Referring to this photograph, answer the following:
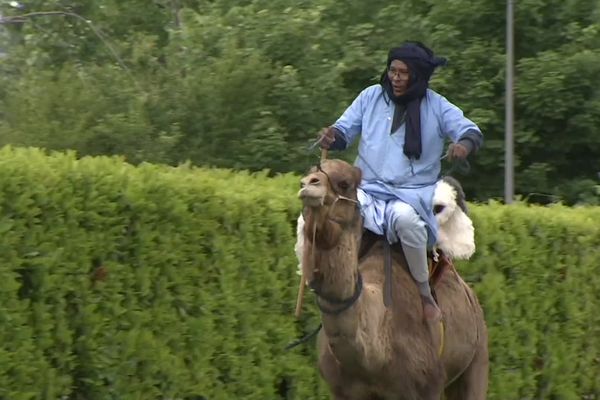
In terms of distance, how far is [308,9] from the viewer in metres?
20.3

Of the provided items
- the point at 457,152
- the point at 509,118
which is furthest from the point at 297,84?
the point at 457,152

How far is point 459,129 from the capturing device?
7301 mm

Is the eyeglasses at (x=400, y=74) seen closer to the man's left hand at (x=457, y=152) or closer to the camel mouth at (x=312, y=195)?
the man's left hand at (x=457, y=152)

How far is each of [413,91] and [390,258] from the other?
3.35 ft

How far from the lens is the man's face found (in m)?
7.27

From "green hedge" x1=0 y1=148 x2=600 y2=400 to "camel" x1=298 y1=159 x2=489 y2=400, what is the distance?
1325mm

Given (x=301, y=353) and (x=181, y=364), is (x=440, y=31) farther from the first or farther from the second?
(x=181, y=364)

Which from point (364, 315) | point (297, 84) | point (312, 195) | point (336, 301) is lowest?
point (297, 84)

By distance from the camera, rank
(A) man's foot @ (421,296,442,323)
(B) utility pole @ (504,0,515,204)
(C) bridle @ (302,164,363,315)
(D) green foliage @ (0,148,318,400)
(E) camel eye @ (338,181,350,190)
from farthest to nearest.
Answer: (B) utility pole @ (504,0,515,204)
(A) man's foot @ (421,296,442,323)
(D) green foliage @ (0,148,318,400)
(E) camel eye @ (338,181,350,190)
(C) bridle @ (302,164,363,315)

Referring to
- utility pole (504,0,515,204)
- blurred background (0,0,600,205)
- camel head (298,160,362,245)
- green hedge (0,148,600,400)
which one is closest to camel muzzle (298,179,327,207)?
camel head (298,160,362,245)

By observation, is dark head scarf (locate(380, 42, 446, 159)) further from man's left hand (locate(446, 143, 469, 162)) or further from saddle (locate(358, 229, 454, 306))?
saddle (locate(358, 229, 454, 306))

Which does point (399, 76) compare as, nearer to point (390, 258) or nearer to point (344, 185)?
point (390, 258)

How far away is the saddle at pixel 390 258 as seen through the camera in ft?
23.1

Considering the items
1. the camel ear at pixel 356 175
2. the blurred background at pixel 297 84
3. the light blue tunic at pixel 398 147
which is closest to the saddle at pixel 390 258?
the light blue tunic at pixel 398 147
